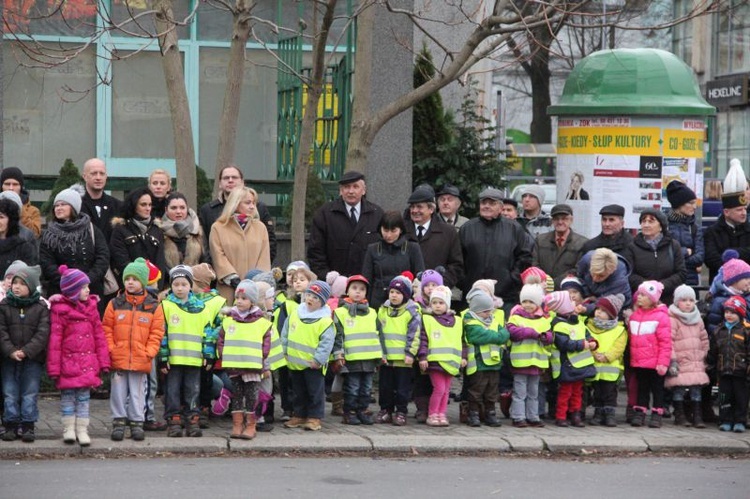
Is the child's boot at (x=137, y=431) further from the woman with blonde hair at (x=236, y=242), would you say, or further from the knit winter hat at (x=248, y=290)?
the woman with blonde hair at (x=236, y=242)

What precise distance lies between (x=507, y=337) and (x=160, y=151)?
10.2m

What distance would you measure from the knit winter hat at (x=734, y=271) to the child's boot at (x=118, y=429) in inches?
213

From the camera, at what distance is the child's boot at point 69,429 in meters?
10.2

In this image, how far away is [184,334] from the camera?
10.8 meters

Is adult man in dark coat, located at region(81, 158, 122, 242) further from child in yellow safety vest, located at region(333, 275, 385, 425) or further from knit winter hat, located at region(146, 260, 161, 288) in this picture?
child in yellow safety vest, located at region(333, 275, 385, 425)

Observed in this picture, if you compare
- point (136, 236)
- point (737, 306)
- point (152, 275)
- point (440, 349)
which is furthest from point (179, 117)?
point (737, 306)

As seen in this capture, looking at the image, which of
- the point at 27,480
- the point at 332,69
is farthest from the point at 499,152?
the point at 27,480

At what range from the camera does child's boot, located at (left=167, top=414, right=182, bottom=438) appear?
1066 cm

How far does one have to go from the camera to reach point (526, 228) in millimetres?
13664

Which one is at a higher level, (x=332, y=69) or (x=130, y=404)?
(x=332, y=69)

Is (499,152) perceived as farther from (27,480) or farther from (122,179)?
(27,480)

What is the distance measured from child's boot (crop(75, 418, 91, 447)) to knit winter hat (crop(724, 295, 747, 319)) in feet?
18.3

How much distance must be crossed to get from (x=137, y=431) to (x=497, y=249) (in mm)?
3948

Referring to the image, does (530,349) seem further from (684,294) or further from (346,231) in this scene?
(346,231)
